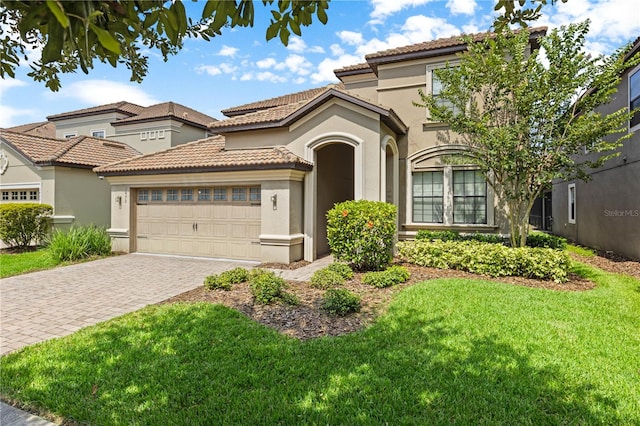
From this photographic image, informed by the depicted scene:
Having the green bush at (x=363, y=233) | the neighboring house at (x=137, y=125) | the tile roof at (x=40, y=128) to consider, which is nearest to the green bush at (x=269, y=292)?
the green bush at (x=363, y=233)

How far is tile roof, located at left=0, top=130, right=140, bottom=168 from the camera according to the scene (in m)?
15.9

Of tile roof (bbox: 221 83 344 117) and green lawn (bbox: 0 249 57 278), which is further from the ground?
tile roof (bbox: 221 83 344 117)

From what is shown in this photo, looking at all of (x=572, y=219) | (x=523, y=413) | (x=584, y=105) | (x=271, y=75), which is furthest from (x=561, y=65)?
(x=572, y=219)

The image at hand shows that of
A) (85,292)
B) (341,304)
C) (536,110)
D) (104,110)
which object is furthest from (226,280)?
(104,110)

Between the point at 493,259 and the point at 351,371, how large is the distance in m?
6.72

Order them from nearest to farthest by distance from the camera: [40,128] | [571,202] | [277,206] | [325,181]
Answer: [277,206], [325,181], [571,202], [40,128]

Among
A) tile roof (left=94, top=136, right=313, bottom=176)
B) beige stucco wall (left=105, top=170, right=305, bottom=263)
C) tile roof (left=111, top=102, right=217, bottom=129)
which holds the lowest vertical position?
beige stucco wall (left=105, top=170, right=305, bottom=263)

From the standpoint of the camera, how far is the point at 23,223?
14508 mm

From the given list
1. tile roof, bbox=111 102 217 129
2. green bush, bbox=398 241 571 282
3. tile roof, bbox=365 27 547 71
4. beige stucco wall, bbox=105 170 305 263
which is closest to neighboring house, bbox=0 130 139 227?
tile roof, bbox=111 102 217 129

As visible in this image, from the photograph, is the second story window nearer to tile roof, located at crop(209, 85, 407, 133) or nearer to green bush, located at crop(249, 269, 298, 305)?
tile roof, located at crop(209, 85, 407, 133)

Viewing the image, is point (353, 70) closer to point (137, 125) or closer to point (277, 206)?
point (277, 206)

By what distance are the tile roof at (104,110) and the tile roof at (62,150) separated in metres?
7.01

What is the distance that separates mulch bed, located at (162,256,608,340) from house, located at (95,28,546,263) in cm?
313

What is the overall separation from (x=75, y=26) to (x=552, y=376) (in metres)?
5.29
